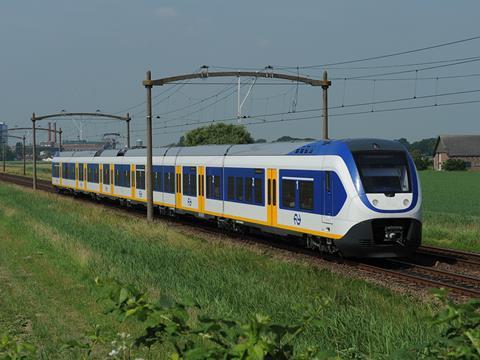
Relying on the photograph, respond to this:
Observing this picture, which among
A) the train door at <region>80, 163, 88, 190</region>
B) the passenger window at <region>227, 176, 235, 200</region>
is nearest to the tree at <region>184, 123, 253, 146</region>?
the train door at <region>80, 163, 88, 190</region>

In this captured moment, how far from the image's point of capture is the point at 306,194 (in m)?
17.4

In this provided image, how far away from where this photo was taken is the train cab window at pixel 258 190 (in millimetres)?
20031

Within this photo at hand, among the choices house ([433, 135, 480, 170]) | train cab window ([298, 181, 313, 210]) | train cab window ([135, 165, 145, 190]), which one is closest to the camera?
train cab window ([298, 181, 313, 210])

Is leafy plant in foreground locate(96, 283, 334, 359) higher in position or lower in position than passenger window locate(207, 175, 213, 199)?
higher

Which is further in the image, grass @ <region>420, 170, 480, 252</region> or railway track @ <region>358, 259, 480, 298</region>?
grass @ <region>420, 170, 480, 252</region>

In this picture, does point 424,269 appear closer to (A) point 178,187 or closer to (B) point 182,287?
(B) point 182,287

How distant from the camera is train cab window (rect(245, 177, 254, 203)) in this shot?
67.9 ft

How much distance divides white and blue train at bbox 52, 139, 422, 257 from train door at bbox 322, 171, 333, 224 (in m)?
0.02

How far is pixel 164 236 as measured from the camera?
2145cm

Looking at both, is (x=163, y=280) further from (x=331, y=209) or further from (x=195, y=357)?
(x=195, y=357)

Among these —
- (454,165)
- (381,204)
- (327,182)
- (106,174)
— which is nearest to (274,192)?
(327,182)

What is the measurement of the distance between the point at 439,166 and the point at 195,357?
130 m

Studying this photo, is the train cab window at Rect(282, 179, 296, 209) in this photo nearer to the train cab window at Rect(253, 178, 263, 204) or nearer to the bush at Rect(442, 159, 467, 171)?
the train cab window at Rect(253, 178, 263, 204)

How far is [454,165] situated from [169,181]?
9668 cm
